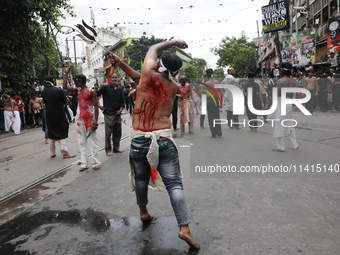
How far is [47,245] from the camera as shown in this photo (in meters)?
2.51

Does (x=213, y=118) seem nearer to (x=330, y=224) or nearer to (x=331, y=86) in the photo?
(x=330, y=224)

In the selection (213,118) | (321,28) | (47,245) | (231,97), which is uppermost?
(321,28)

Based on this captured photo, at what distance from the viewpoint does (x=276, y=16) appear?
774 inches

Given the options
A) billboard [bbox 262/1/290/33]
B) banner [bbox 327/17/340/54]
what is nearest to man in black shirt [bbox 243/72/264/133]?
banner [bbox 327/17/340/54]

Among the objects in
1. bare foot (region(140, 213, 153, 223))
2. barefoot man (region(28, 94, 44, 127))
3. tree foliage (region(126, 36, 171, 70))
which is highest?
tree foliage (region(126, 36, 171, 70))

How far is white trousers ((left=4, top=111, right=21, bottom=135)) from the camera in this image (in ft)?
37.8

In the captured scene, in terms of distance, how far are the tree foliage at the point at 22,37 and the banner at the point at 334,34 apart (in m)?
13.9

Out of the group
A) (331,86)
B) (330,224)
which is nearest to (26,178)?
(330,224)

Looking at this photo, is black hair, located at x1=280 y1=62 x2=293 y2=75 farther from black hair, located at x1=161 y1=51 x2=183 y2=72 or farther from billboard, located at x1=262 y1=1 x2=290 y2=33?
billboard, located at x1=262 y1=1 x2=290 y2=33

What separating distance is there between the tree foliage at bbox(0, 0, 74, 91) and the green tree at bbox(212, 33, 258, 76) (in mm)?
33728

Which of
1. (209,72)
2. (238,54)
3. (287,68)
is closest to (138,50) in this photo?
(238,54)

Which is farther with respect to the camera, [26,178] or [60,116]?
[60,116]

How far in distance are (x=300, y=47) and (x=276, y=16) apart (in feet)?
11.2

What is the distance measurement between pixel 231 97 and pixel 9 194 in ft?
23.0
